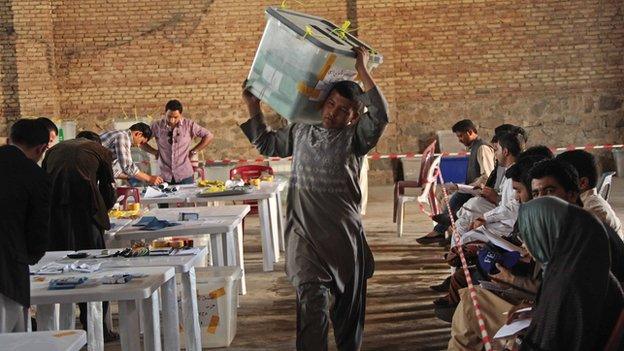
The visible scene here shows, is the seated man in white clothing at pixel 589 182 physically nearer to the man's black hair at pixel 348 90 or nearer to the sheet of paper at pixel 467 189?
the man's black hair at pixel 348 90

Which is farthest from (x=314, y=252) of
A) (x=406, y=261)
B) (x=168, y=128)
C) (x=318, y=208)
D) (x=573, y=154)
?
(x=168, y=128)

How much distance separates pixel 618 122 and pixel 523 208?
12927 mm

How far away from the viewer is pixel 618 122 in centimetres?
1536

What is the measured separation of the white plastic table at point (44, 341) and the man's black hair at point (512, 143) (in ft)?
15.0

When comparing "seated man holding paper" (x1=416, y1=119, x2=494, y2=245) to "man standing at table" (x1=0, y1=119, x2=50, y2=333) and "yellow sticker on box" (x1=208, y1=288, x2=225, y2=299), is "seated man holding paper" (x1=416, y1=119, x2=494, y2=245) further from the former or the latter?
"man standing at table" (x1=0, y1=119, x2=50, y2=333)

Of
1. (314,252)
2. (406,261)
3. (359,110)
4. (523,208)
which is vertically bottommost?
(406,261)

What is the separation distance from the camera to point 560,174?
3.88m

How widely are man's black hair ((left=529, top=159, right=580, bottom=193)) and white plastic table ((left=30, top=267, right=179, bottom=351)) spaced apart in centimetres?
183

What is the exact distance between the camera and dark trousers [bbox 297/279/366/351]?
4.67 metres

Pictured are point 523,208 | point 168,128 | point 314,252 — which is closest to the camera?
point 523,208

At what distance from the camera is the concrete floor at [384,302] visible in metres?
6.25

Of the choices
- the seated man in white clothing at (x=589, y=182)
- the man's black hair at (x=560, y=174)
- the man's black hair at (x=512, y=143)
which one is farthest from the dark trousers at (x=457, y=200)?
the man's black hair at (x=560, y=174)

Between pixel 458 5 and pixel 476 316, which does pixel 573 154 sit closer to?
pixel 476 316

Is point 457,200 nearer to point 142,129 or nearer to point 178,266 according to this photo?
point 142,129
